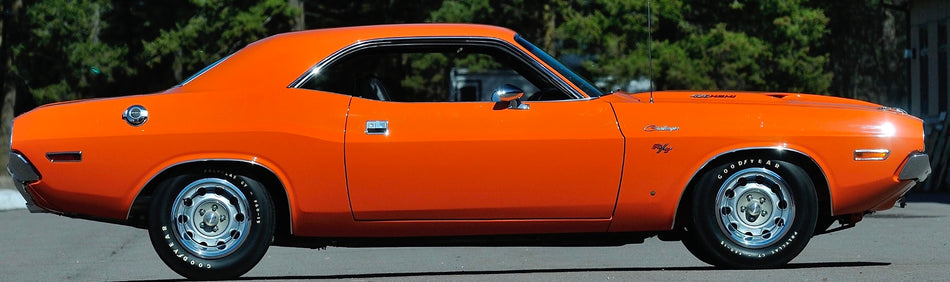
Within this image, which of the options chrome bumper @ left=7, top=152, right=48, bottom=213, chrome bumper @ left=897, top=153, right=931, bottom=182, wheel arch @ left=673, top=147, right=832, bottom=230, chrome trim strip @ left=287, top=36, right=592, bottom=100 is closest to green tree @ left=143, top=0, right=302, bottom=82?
chrome bumper @ left=7, top=152, right=48, bottom=213

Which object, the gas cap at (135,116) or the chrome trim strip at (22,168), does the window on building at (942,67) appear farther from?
the chrome trim strip at (22,168)

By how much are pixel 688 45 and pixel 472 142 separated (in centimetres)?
3070

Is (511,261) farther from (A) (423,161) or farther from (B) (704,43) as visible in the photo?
(B) (704,43)

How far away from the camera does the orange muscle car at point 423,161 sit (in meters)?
8.18

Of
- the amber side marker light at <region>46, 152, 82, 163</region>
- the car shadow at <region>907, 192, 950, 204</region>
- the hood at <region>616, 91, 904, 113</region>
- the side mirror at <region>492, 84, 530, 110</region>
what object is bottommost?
the car shadow at <region>907, 192, 950, 204</region>

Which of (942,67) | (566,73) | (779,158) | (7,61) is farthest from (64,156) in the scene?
(7,61)

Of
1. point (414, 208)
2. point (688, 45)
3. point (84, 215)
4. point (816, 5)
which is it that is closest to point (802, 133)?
point (414, 208)

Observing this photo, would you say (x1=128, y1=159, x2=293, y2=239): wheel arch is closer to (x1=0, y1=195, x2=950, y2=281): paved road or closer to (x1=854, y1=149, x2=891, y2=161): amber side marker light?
(x1=0, y1=195, x2=950, y2=281): paved road

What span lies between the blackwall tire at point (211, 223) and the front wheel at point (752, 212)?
225 cm

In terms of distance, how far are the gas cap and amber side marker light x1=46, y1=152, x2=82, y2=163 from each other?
1.00 feet

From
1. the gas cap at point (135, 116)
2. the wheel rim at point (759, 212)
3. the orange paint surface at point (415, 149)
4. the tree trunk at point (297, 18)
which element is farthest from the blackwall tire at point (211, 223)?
the tree trunk at point (297, 18)

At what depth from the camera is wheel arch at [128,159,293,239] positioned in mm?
8219

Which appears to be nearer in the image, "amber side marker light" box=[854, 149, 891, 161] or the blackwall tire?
the blackwall tire

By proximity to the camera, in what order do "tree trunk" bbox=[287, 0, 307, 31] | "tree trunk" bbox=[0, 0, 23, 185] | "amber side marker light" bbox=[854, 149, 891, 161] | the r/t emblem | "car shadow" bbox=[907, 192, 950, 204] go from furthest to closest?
"tree trunk" bbox=[0, 0, 23, 185], "tree trunk" bbox=[287, 0, 307, 31], "car shadow" bbox=[907, 192, 950, 204], "amber side marker light" bbox=[854, 149, 891, 161], the r/t emblem
